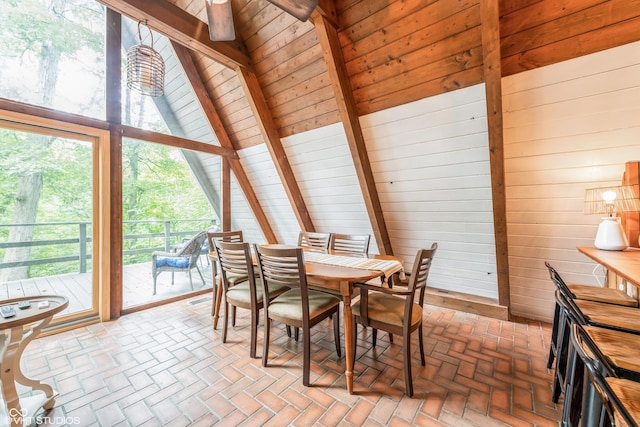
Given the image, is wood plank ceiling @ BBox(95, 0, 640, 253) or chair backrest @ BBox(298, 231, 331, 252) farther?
chair backrest @ BBox(298, 231, 331, 252)

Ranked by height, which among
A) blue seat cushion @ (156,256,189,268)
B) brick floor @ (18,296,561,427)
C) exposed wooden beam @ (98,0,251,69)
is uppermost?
exposed wooden beam @ (98,0,251,69)

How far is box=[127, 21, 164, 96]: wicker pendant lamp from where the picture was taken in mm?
2227

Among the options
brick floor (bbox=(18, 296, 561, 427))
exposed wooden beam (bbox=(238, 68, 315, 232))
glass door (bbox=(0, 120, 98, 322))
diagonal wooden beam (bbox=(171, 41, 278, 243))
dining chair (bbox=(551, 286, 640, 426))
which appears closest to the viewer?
dining chair (bbox=(551, 286, 640, 426))

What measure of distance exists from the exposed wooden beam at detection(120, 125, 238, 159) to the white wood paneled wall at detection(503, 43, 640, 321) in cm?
341

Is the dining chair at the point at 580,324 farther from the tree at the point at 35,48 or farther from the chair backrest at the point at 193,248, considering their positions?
the tree at the point at 35,48

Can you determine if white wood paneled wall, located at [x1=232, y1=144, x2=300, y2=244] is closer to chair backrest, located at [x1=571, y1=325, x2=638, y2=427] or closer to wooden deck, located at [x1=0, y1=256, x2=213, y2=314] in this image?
wooden deck, located at [x1=0, y1=256, x2=213, y2=314]

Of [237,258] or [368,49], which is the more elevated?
[368,49]

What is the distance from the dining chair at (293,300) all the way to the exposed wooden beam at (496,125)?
5.35ft

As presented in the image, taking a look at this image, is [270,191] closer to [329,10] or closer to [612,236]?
[329,10]

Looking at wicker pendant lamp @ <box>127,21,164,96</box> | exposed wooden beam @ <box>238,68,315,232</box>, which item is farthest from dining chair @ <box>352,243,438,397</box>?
wicker pendant lamp @ <box>127,21,164,96</box>

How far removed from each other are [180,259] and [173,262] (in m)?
0.09

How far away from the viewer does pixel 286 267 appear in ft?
6.07

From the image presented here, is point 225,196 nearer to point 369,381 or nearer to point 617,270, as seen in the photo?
point 369,381

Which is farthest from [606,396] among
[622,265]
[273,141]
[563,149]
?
[273,141]
